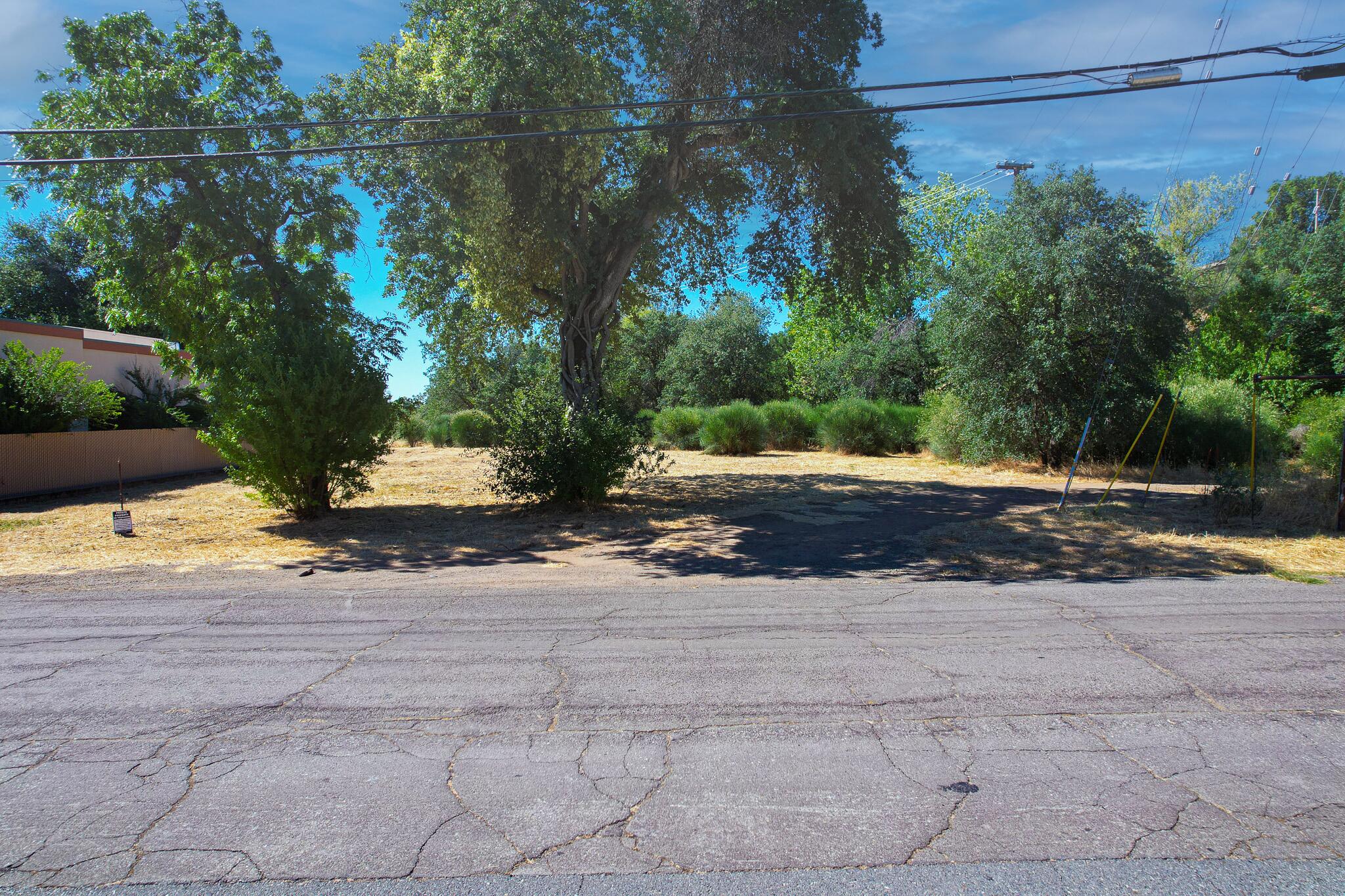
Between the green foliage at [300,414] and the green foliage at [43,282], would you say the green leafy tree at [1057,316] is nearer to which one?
the green foliage at [300,414]

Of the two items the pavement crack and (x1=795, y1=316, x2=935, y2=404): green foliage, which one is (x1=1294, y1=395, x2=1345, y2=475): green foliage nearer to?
the pavement crack

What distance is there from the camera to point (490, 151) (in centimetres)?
1373

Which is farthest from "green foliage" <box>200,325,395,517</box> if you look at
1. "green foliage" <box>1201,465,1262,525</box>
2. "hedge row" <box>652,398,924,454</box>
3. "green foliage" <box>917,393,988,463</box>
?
"hedge row" <box>652,398,924,454</box>

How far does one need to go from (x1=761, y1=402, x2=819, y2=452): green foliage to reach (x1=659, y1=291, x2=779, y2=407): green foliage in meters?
9.58

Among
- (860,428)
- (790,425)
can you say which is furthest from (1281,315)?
(790,425)

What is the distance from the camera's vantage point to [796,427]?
2995 centimetres

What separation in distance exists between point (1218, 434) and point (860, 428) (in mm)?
10641

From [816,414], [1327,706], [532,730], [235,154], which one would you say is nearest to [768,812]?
[532,730]

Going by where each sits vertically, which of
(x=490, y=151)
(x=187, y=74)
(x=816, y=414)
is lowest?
(x=816, y=414)

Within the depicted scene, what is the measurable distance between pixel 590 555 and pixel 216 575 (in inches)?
180

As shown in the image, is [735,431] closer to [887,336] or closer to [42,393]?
[887,336]

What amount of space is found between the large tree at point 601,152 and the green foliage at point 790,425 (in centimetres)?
1335

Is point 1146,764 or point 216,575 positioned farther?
point 216,575

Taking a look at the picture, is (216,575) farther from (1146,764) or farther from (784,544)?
(1146,764)
